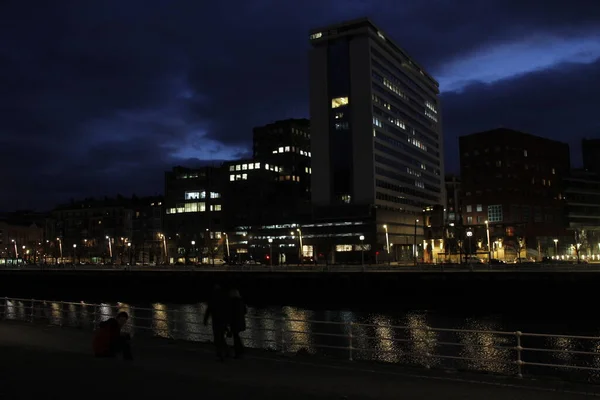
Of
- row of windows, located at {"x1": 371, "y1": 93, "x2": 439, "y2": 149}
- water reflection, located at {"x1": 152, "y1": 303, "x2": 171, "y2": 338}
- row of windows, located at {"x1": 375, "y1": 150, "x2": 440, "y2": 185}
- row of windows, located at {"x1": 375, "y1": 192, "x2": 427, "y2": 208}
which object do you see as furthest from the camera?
row of windows, located at {"x1": 371, "y1": 93, "x2": 439, "y2": 149}

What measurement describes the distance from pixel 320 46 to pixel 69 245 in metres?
105

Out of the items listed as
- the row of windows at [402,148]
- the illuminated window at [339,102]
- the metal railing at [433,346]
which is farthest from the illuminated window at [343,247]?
the metal railing at [433,346]

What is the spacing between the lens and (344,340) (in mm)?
43438

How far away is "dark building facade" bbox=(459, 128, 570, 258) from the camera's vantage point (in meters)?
156

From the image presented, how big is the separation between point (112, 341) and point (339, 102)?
424ft

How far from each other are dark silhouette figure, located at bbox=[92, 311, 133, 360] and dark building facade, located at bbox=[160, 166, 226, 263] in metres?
143

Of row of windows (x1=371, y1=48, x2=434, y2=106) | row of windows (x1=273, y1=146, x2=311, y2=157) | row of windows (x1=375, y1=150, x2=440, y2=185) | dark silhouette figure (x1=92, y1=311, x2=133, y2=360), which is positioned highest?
row of windows (x1=371, y1=48, x2=434, y2=106)

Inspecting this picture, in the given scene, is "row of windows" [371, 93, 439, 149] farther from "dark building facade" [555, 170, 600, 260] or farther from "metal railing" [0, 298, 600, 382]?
"metal railing" [0, 298, 600, 382]

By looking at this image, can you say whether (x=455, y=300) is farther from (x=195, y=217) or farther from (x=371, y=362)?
(x=195, y=217)

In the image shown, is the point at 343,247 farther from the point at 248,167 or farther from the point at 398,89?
the point at 248,167

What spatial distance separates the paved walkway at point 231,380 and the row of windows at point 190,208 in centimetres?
14768

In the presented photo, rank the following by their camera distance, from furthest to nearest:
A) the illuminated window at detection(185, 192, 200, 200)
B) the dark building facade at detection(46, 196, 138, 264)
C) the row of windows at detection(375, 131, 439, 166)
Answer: the dark building facade at detection(46, 196, 138, 264) → the illuminated window at detection(185, 192, 200, 200) → the row of windows at detection(375, 131, 439, 166)

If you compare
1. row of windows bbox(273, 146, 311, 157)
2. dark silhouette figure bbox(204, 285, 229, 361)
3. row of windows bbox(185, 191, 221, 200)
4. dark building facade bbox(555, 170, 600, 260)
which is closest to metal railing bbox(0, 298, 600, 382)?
dark silhouette figure bbox(204, 285, 229, 361)

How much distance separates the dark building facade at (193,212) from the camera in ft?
532
